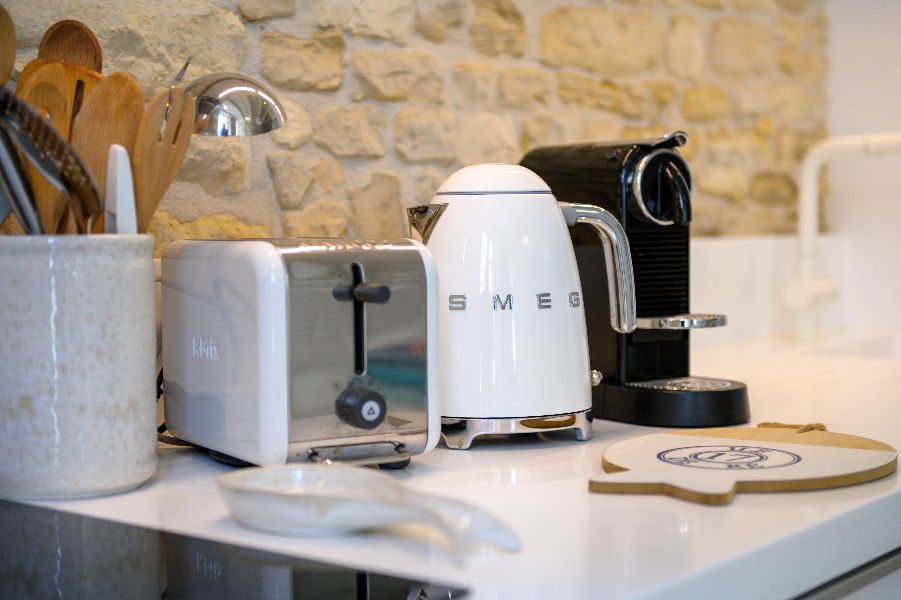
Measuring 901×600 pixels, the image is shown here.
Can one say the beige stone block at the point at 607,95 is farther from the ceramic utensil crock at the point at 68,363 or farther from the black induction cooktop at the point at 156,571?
the black induction cooktop at the point at 156,571

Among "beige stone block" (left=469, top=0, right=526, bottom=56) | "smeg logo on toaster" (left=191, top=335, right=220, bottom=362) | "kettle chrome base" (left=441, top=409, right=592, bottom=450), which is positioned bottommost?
"kettle chrome base" (left=441, top=409, right=592, bottom=450)

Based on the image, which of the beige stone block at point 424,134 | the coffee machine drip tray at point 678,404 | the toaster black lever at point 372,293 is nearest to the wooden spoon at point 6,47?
the toaster black lever at point 372,293

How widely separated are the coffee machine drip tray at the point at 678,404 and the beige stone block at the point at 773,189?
1096 millimetres

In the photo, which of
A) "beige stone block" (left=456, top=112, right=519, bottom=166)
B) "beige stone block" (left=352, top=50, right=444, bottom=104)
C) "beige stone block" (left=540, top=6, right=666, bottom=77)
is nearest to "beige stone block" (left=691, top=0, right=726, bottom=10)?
"beige stone block" (left=540, top=6, right=666, bottom=77)

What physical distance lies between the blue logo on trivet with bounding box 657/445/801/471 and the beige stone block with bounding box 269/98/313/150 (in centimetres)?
65

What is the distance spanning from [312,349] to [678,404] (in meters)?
0.49

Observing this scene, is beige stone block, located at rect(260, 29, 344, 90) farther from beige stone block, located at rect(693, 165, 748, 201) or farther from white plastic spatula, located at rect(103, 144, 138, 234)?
beige stone block, located at rect(693, 165, 748, 201)

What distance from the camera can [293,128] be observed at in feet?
4.73

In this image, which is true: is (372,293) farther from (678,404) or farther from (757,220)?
(757,220)

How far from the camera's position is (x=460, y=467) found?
3.51 feet

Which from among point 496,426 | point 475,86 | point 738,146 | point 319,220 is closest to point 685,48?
point 738,146

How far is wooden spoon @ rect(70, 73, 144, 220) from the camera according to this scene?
975 millimetres

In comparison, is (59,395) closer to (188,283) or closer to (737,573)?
(188,283)

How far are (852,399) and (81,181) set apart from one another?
1.02 metres
